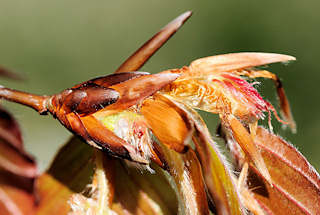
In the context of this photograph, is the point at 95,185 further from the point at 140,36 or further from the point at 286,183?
the point at 140,36

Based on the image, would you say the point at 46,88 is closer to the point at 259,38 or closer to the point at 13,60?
the point at 13,60

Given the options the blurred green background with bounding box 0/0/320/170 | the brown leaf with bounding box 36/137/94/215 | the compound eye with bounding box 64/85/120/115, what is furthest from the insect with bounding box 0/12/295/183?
the blurred green background with bounding box 0/0/320/170

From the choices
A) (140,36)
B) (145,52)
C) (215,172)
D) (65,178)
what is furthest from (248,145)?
(140,36)

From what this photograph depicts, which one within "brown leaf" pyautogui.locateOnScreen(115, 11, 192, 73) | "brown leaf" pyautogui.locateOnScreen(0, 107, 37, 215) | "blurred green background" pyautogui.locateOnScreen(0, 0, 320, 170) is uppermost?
"brown leaf" pyautogui.locateOnScreen(115, 11, 192, 73)

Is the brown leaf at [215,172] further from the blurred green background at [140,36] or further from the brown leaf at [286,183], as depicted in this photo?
the blurred green background at [140,36]

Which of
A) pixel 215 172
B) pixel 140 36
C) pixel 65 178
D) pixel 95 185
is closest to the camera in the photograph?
pixel 215 172

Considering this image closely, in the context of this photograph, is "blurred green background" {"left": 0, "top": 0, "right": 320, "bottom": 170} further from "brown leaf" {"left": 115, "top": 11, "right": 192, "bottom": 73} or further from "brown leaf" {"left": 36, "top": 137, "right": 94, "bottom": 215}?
"brown leaf" {"left": 115, "top": 11, "right": 192, "bottom": 73}

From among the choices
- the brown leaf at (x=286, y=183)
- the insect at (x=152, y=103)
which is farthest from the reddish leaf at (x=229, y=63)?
the brown leaf at (x=286, y=183)
